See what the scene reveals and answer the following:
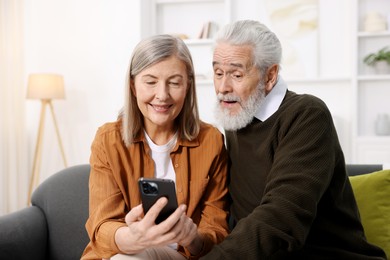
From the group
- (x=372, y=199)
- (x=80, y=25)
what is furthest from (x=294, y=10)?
(x=372, y=199)

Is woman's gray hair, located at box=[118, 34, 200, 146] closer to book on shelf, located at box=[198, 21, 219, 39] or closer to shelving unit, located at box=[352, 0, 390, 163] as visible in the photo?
shelving unit, located at box=[352, 0, 390, 163]

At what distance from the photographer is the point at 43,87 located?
15.8ft

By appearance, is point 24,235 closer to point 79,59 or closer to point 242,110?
point 242,110

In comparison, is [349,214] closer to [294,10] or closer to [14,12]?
[294,10]

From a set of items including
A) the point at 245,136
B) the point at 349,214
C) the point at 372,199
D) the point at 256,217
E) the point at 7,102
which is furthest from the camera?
the point at 7,102

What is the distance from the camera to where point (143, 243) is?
1515mm

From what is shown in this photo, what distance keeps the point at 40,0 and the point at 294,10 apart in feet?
8.80

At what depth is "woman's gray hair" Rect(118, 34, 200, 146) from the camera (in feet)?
5.71

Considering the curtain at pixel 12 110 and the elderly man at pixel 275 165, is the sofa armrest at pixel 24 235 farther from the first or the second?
the curtain at pixel 12 110

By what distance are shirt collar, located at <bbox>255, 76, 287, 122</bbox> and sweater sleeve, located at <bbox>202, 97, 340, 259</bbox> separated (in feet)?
0.48

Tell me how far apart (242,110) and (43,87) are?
11.2 ft

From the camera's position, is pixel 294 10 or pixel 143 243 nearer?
pixel 143 243

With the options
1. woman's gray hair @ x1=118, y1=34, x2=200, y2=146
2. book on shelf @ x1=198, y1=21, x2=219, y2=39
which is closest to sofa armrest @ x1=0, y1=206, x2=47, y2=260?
woman's gray hair @ x1=118, y1=34, x2=200, y2=146

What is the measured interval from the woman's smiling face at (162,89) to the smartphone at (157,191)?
1.35 feet
